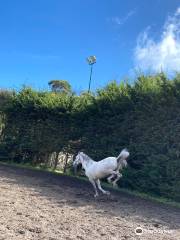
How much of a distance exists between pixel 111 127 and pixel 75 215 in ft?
19.6

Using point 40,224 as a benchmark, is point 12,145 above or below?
above

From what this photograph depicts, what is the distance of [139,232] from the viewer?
22.6ft

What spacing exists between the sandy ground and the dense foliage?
136cm

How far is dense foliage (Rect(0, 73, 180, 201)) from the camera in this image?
37.6 ft

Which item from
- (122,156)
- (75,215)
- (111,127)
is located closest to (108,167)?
(122,156)

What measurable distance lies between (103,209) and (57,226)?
2165 millimetres

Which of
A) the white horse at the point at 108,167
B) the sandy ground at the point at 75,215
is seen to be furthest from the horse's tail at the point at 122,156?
the sandy ground at the point at 75,215

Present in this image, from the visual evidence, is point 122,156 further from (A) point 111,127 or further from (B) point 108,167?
(A) point 111,127

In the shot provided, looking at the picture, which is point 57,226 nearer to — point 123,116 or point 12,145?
point 123,116

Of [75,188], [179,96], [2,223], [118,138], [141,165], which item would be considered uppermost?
[179,96]

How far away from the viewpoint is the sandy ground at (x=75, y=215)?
21.2ft

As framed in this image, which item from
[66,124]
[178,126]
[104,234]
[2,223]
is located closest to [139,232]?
[104,234]

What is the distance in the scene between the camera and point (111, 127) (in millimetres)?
13453

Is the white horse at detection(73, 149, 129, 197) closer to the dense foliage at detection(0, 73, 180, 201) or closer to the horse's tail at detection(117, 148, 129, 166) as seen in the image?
the horse's tail at detection(117, 148, 129, 166)
